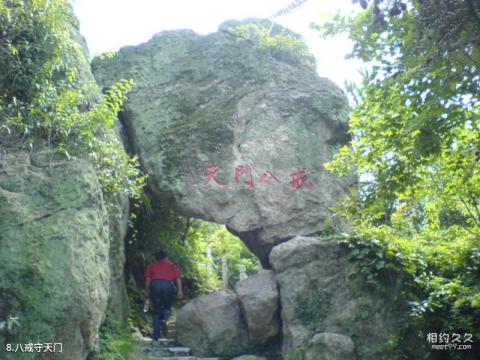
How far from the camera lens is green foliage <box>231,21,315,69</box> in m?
11.7

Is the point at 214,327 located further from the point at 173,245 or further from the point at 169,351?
the point at 173,245

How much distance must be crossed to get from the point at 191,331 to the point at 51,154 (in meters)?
3.79

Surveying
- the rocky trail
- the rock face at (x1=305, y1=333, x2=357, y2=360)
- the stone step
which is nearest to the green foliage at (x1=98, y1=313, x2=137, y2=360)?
the rocky trail

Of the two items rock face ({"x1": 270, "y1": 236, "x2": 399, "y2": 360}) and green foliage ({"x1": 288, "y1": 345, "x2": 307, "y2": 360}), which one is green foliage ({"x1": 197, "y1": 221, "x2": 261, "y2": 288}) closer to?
rock face ({"x1": 270, "y1": 236, "x2": 399, "y2": 360})

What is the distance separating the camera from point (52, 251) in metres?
Result: 5.81

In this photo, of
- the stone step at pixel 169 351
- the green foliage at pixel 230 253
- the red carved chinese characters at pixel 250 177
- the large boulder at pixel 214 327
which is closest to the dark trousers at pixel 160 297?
the large boulder at pixel 214 327

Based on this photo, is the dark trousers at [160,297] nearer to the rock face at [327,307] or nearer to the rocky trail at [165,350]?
the rocky trail at [165,350]

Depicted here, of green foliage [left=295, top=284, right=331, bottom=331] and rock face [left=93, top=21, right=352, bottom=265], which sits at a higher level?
rock face [left=93, top=21, right=352, bottom=265]

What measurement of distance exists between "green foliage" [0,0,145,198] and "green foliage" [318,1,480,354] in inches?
129

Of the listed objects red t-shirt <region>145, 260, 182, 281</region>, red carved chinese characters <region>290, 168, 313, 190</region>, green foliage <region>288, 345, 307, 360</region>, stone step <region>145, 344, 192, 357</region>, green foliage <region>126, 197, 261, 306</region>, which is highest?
red carved chinese characters <region>290, 168, 313, 190</region>

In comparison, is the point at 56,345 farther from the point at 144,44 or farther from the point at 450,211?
the point at 450,211

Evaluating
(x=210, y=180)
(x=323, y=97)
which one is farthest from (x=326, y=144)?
(x=210, y=180)

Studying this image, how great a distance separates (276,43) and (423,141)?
22.8ft

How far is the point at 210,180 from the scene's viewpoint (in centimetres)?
966
